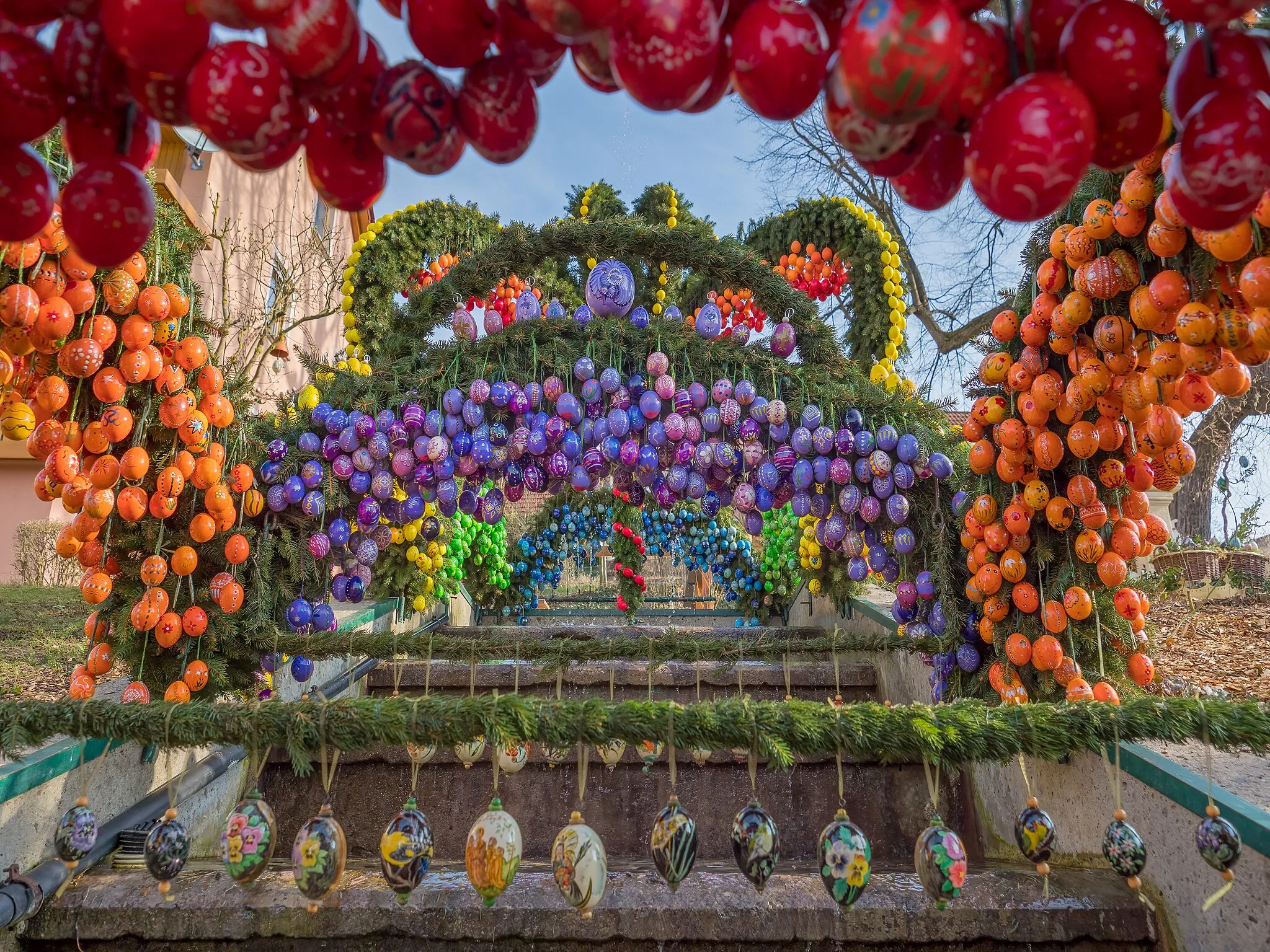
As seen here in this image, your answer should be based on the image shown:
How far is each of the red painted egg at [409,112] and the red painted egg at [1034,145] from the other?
456mm

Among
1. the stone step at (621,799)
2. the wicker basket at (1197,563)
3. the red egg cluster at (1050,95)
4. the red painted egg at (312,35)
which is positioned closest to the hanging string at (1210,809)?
the stone step at (621,799)

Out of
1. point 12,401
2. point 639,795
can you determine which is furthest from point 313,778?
point 12,401

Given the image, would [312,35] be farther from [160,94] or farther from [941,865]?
[941,865]

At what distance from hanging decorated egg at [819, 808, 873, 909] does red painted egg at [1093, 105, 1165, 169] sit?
1327mm

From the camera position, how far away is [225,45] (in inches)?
21.3

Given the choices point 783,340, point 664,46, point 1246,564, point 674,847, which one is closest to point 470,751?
point 674,847

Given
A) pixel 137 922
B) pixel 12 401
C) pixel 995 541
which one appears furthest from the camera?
pixel 995 541

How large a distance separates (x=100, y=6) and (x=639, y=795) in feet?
9.46

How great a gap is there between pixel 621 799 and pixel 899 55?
2868 millimetres

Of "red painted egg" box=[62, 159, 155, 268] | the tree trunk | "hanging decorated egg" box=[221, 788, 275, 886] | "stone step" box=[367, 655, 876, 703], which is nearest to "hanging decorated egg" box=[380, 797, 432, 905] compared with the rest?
"hanging decorated egg" box=[221, 788, 275, 886]

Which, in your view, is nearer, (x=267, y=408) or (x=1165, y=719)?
(x=1165, y=719)

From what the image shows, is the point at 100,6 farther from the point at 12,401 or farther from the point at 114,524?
the point at 114,524

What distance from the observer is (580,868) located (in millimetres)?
1478

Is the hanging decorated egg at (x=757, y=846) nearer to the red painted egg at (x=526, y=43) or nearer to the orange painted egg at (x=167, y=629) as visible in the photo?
the red painted egg at (x=526, y=43)
